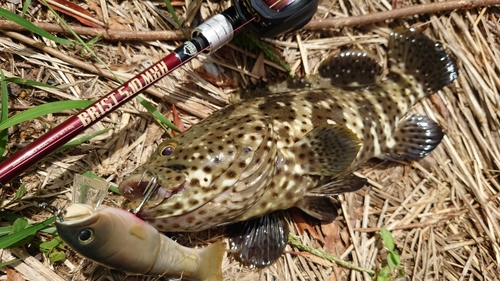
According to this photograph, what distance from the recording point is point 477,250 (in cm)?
390

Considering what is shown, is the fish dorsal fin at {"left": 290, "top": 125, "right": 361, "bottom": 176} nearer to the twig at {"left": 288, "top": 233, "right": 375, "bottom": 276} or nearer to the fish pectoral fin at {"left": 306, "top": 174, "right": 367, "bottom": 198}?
the fish pectoral fin at {"left": 306, "top": 174, "right": 367, "bottom": 198}

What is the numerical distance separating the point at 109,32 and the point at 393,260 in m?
2.60

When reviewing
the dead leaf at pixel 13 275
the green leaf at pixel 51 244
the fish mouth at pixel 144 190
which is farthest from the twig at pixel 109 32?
the dead leaf at pixel 13 275

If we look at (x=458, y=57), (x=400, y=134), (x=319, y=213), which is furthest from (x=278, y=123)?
Answer: (x=458, y=57)

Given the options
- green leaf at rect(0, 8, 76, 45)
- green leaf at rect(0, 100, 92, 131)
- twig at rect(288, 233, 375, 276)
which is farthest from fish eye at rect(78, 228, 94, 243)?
twig at rect(288, 233, 375, 276)

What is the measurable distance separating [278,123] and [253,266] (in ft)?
3.23

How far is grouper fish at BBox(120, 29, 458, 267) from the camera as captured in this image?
9.18 feet

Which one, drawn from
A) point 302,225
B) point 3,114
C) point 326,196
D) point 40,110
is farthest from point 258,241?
point 3,114

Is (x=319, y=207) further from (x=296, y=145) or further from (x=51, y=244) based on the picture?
(x=51, y=244)

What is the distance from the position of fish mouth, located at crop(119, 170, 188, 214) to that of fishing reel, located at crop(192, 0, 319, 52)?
3.15ft

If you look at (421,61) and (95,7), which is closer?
(95,7)

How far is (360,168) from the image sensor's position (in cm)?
394

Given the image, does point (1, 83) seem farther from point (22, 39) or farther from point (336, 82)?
point (336, 82)

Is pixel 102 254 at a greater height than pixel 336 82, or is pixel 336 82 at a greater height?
pixel 102 254
